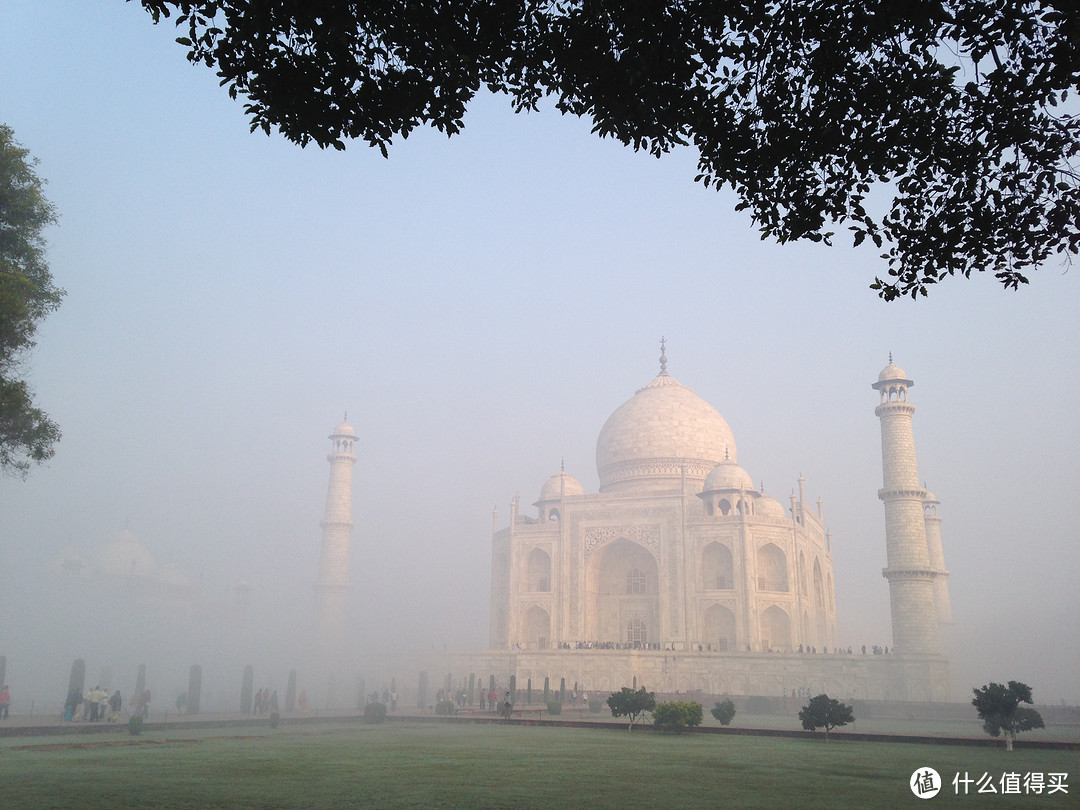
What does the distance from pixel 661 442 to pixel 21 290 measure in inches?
1304

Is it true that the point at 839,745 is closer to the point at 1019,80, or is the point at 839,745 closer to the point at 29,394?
the point at 1019,80

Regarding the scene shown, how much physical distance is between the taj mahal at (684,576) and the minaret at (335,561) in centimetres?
6

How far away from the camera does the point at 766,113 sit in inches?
248

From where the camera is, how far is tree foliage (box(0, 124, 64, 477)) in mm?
12141

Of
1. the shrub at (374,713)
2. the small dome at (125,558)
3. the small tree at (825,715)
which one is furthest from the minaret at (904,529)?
the small dome at (125,558)

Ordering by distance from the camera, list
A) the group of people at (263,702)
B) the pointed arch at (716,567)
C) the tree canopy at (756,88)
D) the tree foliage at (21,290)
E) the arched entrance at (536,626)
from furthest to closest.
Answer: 1. the arched entrance at (536,626)
2. the pointed arch at (716,567)
3. the group of people at (263,702)
4. the tree foliage at (21,290)
5. the tree canopy at (756,88)

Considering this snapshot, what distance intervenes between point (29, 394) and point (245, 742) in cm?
651

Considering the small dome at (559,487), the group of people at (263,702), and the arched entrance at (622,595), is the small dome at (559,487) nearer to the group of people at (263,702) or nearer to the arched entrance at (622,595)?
the arched entrance at (622,595)

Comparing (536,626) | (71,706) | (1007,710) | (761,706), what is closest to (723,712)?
(1007,710)

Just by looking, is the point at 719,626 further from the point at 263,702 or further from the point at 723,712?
the point at 263,702

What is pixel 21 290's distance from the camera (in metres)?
12.2

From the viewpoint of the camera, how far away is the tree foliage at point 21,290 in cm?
1214

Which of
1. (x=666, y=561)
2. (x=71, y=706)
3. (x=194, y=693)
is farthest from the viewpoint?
(x=666, y=561)

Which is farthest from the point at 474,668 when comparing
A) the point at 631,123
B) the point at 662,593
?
the point at 631,123
